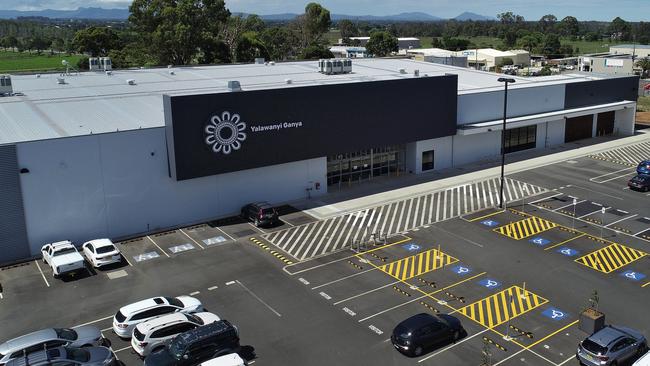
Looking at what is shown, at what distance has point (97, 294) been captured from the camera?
28.5 m

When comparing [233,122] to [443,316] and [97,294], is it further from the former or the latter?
[443,316]

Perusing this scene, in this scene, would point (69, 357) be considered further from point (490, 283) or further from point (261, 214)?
point (490, 283)

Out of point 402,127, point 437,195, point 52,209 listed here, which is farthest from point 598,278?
point 52,209

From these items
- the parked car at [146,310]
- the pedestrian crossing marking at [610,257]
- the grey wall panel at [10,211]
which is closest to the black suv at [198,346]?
the parked car at [146,310]

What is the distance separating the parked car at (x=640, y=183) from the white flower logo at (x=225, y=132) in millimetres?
30730

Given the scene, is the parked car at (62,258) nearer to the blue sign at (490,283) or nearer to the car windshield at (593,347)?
the blue sign at (490,283)

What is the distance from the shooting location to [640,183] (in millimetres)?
44125

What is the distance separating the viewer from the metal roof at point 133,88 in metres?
36.5

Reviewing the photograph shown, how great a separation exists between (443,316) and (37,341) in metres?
16.5

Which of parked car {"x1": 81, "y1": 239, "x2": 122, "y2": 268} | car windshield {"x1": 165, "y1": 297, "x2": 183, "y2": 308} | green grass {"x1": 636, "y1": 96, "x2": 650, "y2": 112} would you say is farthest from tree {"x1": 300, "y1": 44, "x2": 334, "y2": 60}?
car windshield {"x1": 165, "y1": 297, "x2": 183, "y2": 308}

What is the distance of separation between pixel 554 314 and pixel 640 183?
2390 centimetres

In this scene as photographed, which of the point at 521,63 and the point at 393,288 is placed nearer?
the point at 393,288

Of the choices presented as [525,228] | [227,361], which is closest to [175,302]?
[227,361]

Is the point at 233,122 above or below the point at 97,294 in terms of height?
above
